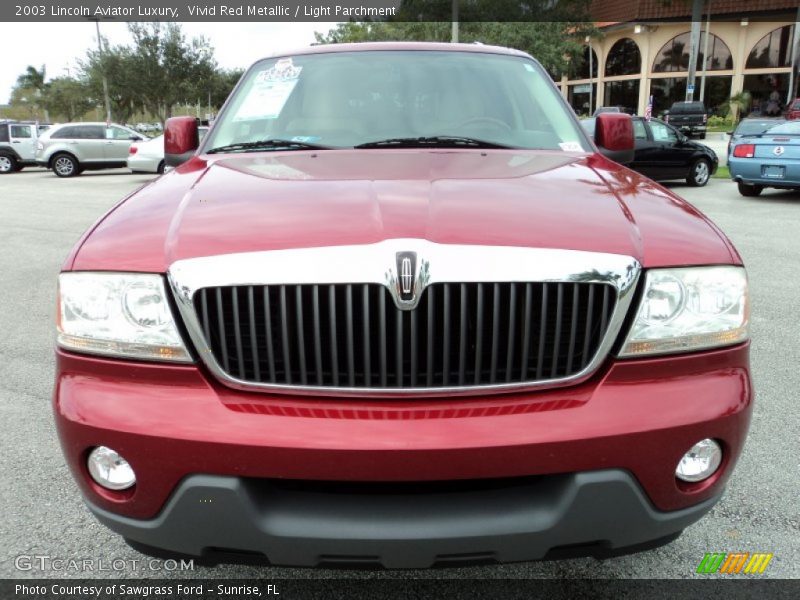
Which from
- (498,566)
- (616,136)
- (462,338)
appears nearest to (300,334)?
(462,338)

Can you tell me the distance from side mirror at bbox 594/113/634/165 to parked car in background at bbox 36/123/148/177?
19503 mm

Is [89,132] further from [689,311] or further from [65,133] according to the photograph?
[689,311]

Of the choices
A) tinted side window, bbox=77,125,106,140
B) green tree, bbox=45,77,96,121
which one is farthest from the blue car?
green tree, bbox=45,77,96,121

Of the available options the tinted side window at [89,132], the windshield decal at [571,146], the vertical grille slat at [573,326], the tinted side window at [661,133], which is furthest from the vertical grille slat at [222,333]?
the tinted side window at [89,132]

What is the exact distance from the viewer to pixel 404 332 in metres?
1.67

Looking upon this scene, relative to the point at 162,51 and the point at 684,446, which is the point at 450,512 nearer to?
the point at 684,446

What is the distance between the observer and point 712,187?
48.2 feet

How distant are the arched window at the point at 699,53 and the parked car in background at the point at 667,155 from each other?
139 ft

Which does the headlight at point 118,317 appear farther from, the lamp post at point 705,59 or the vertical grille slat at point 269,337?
the lamp post at point 705,59

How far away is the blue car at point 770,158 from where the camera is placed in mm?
11227

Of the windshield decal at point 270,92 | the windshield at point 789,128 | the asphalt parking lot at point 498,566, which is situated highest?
the windshield decal at point 270,92

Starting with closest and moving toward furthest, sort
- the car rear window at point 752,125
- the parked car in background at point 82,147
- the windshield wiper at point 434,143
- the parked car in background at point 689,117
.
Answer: the windshield wiper at point 434,143
the car rear window at point 752,125
the parked car in background at point 82,147
the parked car in background at point 689,117

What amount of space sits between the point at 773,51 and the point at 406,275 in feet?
191

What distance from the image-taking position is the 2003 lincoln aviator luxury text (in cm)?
Answer: 159
